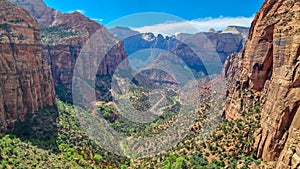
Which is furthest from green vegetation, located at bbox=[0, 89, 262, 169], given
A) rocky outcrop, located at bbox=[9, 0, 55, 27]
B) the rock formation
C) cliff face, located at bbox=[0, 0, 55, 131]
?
rocky outcrop, located at bbox=[9, 0, 55, 27]

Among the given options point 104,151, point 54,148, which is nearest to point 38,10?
point 104,151

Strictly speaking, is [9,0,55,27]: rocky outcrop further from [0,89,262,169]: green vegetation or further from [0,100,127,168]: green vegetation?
[0,100,127,168]: green vegetation

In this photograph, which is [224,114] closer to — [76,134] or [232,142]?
[232,142]

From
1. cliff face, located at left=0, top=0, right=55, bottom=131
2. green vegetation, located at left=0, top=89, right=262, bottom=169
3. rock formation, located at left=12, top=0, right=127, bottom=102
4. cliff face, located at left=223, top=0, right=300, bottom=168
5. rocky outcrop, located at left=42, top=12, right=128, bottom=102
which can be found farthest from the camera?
rocky outcrop, located at left=42, top=12, right=128, bottom=102

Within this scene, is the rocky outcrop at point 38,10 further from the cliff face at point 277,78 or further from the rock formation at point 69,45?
the cliff face at point 277,78

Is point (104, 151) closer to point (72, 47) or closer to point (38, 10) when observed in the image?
A: point (72, 47)

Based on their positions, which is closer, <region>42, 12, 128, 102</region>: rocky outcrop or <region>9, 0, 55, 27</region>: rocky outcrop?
<region>42, 12, 128, 102</region>: rocky outcrop

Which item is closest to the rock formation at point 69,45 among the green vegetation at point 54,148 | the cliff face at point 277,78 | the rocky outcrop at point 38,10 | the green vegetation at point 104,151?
the rocky outcrop at point 38,10
